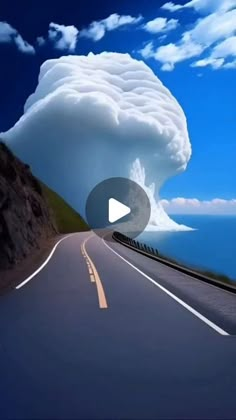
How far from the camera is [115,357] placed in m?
5.84

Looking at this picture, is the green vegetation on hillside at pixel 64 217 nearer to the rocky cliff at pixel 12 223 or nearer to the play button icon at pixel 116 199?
the play button icon at pixel 116 199

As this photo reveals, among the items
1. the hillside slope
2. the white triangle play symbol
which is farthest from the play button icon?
the white triangle play symbol

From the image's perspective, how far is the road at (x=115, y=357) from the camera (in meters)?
4.24

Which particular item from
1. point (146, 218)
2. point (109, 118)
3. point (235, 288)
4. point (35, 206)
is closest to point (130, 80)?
point (109, 118)

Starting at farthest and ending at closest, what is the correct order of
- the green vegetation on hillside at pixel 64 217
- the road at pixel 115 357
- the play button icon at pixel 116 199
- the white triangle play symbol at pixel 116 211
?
1. the play button icon at pixel 116 199
2. the green vegetation on hillside at pixel 64 217
3. the white triangle play symbol at pixel 116 211
4. the road at pixel 115 357

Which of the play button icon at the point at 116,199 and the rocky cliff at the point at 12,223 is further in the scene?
the play button icon at the point at 116,199

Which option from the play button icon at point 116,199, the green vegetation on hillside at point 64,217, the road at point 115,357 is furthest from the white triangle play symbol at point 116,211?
the play button icon at point 116,199

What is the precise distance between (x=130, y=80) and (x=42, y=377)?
126 meters

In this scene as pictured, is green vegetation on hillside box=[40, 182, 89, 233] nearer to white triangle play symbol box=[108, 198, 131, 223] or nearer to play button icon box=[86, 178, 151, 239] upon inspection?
play button icon box=[86, 178, 151, 239]

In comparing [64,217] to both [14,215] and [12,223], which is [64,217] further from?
[12,223]

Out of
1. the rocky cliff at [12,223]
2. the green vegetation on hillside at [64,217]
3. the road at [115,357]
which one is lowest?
the road at [115,357]

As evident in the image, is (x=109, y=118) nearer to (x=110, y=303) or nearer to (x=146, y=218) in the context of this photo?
(x=146, y=218)

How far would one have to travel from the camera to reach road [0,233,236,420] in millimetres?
4238

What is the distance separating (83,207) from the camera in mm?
105938
